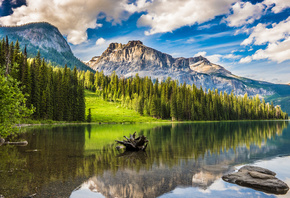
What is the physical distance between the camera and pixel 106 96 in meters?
183

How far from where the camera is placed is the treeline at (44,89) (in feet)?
269

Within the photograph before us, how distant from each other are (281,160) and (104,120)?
99.7 m

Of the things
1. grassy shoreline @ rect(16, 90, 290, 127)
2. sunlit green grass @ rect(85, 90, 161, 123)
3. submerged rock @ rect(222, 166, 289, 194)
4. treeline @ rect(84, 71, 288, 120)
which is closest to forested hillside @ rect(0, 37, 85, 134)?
grassy shoreline @ rect(16, 90, 290, 127)

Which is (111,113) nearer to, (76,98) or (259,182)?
(76,98)

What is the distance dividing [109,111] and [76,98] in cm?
3623

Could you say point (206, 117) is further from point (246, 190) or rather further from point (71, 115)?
point (246, 190)

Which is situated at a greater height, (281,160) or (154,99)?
Answer: (154,99)

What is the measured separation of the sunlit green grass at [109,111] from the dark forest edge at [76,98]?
617 centimetres

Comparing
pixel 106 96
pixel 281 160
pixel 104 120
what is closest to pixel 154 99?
pixel 104 120

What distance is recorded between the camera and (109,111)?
142 m

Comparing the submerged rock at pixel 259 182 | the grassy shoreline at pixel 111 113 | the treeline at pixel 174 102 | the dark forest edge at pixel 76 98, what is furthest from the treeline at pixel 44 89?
the submerged rock at pixel 259 182

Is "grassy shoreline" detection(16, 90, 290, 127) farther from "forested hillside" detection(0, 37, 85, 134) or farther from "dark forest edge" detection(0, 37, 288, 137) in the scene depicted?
"forested hillside" detection(0, 37, 85, 134)

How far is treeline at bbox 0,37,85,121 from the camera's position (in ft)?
269

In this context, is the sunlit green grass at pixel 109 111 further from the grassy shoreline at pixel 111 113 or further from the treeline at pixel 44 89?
the treeline at pixel 44 89
